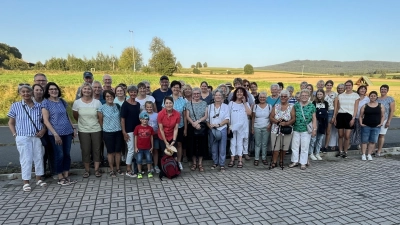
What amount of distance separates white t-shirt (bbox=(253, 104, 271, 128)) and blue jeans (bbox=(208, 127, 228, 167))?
882 millimetres

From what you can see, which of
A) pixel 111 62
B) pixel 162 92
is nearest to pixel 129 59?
pixel 111 62

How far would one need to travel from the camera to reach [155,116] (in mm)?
5457

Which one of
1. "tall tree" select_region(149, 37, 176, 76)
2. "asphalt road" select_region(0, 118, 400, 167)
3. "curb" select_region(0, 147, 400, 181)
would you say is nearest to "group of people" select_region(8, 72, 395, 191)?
"curb" select_region(0, 147, 400, 181)

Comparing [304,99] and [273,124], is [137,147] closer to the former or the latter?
[273,124]

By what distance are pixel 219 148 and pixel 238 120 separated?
775 millimetres

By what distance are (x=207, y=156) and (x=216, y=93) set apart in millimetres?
1701

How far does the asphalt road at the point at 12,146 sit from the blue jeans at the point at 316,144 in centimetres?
309

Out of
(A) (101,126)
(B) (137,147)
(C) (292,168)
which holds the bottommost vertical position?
(C) (292,168)

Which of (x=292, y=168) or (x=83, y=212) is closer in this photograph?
(x=83, y=212)

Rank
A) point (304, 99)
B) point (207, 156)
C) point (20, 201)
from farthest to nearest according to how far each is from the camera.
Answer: point (207, 156) → point (304, 99) → point (20, 201)

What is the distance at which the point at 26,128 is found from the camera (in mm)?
4535

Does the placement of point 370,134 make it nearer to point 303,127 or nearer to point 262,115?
point 303,127

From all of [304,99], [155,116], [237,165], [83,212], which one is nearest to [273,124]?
[304,99]

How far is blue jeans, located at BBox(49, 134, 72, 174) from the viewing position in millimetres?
4816
